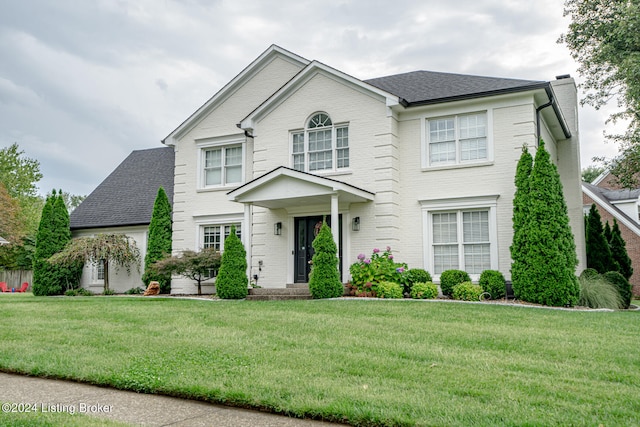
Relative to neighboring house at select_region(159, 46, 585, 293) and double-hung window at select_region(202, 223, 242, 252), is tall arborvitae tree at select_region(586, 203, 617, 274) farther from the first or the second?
double-hung window at select_region(202, 223, 242, 252)

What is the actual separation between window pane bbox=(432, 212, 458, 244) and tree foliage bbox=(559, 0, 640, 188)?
28.0 ft

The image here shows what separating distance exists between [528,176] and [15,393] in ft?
38.8

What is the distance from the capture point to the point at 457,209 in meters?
15.1

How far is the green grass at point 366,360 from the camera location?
4.47 m

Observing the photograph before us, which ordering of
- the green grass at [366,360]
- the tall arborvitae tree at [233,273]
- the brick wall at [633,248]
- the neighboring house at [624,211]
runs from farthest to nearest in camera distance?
the neighboring house at [624,211], the brick wall at [633,248], the tall arborvitae tree at [233,273], the green grass at [366,360]

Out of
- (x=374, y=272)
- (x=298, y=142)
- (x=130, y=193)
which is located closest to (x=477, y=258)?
(x=374, y=272)

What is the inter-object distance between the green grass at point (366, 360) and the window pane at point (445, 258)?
15.5 ft

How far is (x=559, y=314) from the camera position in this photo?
10344 millimetres

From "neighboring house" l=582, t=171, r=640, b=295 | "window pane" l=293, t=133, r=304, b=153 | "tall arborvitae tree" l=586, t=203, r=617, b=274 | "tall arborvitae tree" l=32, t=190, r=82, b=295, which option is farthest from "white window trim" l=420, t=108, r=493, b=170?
"neighboring house" l=582, t=171, r=640, b=295

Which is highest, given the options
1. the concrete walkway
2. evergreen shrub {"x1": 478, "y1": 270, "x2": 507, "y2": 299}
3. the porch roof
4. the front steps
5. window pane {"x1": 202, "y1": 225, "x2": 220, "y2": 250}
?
the porch roof

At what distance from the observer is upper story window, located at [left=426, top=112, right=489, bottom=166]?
15.1 m

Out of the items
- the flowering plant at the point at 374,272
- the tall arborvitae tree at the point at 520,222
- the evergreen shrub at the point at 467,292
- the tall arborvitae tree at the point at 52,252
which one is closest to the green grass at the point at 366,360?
the tall arborvitae tree at the point at 520,222

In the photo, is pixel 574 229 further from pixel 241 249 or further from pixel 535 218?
pixel 241 249

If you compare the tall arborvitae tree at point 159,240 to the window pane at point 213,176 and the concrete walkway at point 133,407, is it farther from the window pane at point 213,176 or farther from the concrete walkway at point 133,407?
the concrete walkway at point 133,407
